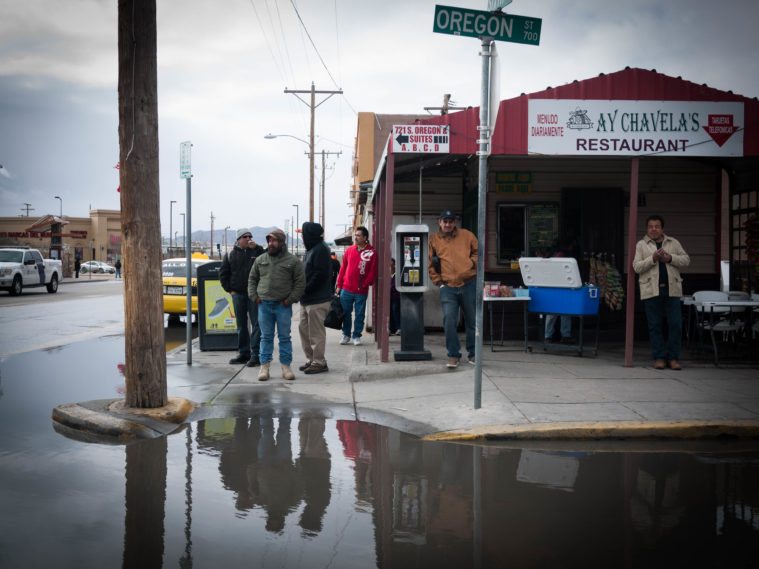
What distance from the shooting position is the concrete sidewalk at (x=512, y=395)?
618cm

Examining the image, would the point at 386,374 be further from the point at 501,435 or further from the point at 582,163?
the point at 582,163

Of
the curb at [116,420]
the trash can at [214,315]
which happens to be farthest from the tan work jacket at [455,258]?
the trash can at [214,315]

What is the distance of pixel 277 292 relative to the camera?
8594 mm

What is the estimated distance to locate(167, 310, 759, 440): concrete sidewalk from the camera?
6180 millimetres

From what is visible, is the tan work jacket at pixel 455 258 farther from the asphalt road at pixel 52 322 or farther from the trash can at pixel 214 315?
the asphalt road at pixel 52 322

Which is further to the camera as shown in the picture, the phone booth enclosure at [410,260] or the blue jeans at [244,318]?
the blue jeans at [244,318]

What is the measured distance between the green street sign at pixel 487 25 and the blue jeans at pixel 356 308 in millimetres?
6336

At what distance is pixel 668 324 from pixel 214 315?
22.4 ft

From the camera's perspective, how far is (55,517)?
13.4 ft

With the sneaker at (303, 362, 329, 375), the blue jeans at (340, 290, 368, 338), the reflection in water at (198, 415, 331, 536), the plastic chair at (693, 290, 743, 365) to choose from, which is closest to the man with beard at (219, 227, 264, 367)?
the sneaker at (303, 362, 329, 375)

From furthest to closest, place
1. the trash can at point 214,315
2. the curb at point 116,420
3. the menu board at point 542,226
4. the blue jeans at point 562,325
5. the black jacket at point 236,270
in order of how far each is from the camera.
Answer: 1. the menu board at point 542,226
2. the trash can at point 214,315
3. the blue jeans at point 562,325
4. the black jacket at point 236,270
5. the curb at point 116,420

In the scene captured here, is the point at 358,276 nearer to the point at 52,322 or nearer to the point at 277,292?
the point at 277,292

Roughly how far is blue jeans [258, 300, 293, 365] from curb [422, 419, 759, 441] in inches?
123

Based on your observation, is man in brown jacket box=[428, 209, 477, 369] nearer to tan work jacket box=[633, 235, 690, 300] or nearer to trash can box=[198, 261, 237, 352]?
tan work jacket box=[633, 235, 690, 300]
